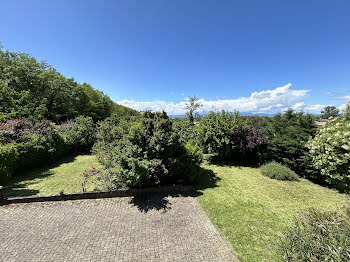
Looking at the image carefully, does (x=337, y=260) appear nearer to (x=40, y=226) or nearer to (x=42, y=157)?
(x=40, y=226)

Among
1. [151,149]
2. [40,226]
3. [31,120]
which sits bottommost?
[40,226]

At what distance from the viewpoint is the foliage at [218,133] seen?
11.1m

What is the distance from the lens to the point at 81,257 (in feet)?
13.3

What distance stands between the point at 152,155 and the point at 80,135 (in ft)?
37.6

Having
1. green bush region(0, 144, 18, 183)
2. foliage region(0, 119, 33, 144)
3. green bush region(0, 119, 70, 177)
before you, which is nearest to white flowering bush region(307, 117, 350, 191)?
green bush region(0, 119, 70, 177)

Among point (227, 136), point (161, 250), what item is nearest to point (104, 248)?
point (161, 250)

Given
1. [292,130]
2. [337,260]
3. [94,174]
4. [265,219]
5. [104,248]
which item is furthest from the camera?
[292,130]

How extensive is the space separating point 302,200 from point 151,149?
25.1 feet

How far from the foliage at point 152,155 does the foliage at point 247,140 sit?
5144 mm

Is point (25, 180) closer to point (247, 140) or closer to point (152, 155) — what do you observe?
point (152, 155)

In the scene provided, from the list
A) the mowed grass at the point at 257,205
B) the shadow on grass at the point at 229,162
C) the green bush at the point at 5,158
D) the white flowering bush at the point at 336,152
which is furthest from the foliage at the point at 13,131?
the white flowering bush at the point at 336,152

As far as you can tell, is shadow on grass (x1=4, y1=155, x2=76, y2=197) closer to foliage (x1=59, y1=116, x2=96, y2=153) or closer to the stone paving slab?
the stone paving slab

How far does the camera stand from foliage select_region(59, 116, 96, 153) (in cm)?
1452

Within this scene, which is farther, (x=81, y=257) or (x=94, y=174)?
(x=94, y=174)
